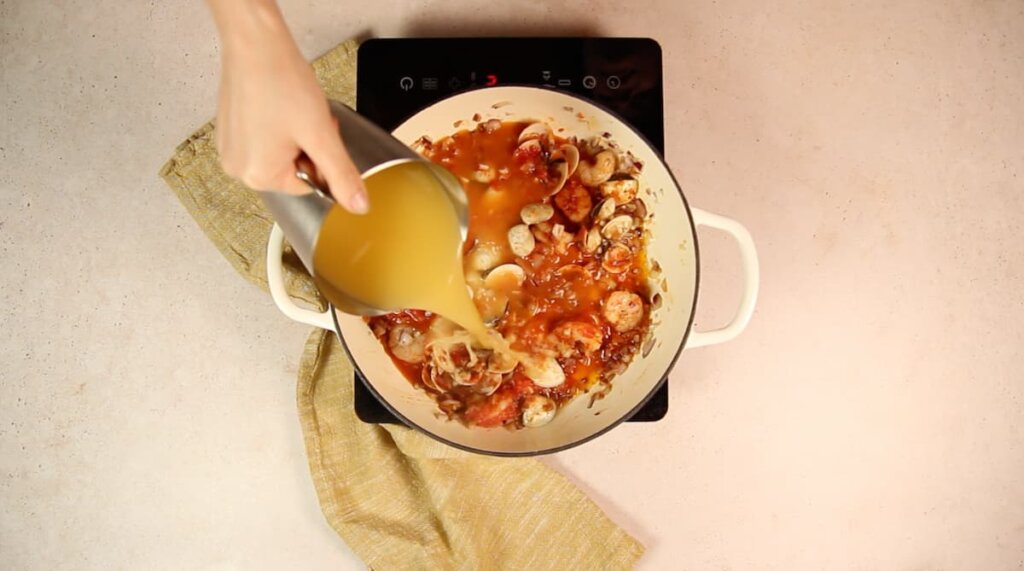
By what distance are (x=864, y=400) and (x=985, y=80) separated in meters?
0.46

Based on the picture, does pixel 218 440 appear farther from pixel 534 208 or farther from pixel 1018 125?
pixel 1018 125

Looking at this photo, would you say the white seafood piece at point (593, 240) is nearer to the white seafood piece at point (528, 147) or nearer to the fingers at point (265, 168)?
the white seafood piece at point (528, 147)

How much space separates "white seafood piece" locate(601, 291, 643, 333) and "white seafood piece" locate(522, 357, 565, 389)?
0.27 ft

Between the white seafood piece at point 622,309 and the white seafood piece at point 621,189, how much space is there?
0.11m

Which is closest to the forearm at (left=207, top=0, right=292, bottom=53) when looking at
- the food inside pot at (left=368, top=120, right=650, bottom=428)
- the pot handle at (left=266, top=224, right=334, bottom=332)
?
the pot handle at (left=266, top=224, right=334, bottom=332)

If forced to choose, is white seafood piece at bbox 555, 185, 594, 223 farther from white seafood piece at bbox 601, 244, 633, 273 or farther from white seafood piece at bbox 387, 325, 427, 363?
white seafood piece at bbox 387, 325, 427, 363

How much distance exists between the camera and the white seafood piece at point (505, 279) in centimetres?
90

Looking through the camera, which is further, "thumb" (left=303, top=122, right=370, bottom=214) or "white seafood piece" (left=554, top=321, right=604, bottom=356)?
"white seafood piece" (left=554, top=321, right=604, bottom=356)

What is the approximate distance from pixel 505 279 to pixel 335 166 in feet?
1.35

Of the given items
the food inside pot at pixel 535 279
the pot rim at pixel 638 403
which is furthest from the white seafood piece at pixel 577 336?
the pot rim at pixel 638 403

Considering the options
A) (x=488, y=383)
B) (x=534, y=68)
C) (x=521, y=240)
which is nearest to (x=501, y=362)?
(x=488, y=383)

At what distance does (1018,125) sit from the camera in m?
1.04

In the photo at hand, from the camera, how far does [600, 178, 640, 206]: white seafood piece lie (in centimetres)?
91

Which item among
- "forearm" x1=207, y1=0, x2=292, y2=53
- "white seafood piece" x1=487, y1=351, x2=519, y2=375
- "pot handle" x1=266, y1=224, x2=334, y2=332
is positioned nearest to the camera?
"forearm" x1=207, y1=0, x2=292, y2=53
